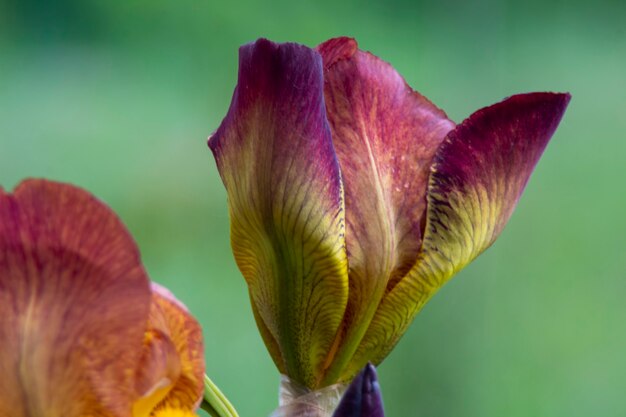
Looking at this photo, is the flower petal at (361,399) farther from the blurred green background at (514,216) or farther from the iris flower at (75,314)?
the blurred green background at (514,216)

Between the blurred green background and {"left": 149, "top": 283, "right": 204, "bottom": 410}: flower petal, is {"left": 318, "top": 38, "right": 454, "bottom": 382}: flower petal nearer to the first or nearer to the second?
{"left": 149, "top": 283, "right": 204, "bottom": 410}: flower petal

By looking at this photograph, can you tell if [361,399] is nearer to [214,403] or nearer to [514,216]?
[214,403]

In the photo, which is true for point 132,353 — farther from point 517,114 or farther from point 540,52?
point 540,52

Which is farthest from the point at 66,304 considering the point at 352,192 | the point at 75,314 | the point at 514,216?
the point at 514,216

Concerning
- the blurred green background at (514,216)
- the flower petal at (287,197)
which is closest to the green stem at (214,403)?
the flower petal at (287,197)

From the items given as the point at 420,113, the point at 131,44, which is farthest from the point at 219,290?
the point at 420,113

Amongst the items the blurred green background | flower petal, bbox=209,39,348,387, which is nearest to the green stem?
flower petal, bbox=209,39,348,387
